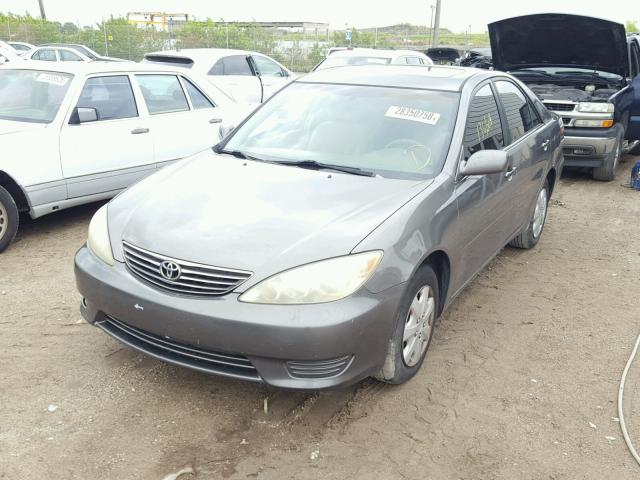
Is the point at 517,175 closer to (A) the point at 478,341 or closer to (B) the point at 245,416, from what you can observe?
(A) the point at 478,341

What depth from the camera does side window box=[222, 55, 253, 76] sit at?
1161cm

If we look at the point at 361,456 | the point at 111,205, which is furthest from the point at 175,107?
the point at 361,456

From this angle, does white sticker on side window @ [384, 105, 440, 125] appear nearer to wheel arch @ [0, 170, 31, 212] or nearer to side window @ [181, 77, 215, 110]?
wheel arch @ [0, 170, 31, 212]

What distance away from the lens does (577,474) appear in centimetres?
277

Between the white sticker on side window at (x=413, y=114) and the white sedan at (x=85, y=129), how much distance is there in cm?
145

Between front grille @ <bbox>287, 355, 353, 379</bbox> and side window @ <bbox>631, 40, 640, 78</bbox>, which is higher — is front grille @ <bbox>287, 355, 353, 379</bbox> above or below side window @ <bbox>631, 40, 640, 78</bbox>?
below

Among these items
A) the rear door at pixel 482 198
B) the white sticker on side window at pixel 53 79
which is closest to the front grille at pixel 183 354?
the rear door at pixel 482 198

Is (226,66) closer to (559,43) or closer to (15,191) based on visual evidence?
(559,43)

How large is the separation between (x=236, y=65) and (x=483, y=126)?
862 cm

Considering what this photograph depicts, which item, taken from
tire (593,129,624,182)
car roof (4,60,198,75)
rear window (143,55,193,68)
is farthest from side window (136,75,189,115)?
tire (593,129,624,182)

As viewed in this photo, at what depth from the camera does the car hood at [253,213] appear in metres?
2.85

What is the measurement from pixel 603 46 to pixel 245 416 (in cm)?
697

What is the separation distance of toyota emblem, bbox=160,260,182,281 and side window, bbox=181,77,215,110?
13.9ft

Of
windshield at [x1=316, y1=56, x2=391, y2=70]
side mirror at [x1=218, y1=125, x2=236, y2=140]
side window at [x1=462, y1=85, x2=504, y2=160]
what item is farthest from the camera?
windshield at [x1=316, y1=56, x2=391, y2=70]
